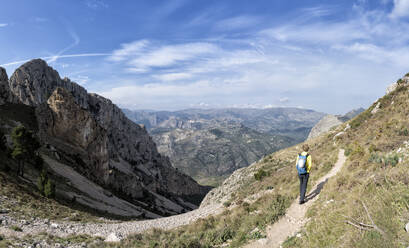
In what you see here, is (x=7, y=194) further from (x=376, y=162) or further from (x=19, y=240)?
(x=376, y=162)

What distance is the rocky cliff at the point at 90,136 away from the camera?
216 ft

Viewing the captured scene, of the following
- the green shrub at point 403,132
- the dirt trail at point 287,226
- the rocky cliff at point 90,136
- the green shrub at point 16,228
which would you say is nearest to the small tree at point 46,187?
the green shrub at point 16,228

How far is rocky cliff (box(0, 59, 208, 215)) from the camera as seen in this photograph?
65688 millimetres

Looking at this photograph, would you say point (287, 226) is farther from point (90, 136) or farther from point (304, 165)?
point (90, 136)

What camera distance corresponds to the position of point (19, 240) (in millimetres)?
13445

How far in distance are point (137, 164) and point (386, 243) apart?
165875 millimetres

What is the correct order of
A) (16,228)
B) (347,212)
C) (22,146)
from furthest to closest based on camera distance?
1. (22,146)
2. (16,228)
3. (347,212)

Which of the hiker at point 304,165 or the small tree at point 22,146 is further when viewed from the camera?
the small tree at point 22,146

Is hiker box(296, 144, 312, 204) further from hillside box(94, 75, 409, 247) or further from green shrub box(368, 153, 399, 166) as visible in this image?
green shrub box(368, 153, 399, 166)

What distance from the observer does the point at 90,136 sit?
74188 millimetres

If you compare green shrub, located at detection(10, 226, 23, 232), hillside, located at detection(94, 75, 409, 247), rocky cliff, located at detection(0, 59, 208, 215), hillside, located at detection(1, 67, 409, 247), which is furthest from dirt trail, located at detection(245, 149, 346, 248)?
rocky cliff, located at detection(0, 59, 208, 215)

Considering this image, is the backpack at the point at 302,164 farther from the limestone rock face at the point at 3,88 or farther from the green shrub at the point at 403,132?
the limestone rock face at the point at 3,88

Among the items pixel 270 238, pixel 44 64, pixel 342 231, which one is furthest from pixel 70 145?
pixel 44 64

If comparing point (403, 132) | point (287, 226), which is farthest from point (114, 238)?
point (403, 132)
